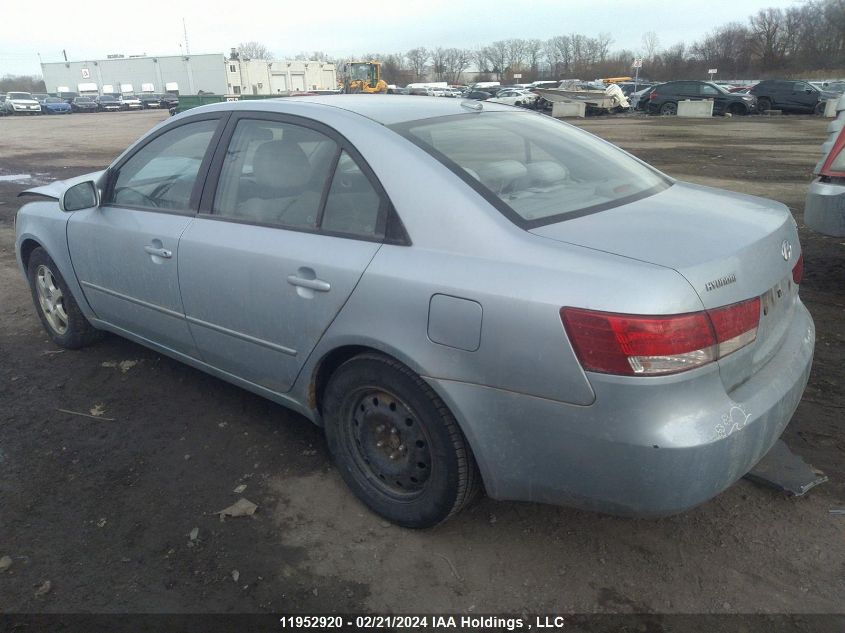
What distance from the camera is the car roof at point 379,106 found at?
296 cm

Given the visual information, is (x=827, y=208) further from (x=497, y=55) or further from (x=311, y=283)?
(x=497, y=55)

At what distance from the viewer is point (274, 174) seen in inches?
122

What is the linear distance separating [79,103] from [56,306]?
188 ft

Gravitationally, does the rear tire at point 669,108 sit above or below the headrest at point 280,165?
below

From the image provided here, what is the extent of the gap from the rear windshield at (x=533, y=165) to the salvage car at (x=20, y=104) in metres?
56.2

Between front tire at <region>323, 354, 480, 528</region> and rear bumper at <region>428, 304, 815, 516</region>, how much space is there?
4.4 inches

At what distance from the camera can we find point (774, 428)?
2.34 meters

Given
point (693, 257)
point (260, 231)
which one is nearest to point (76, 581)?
point (260, 231)

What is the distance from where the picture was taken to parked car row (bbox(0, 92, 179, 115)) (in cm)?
4931

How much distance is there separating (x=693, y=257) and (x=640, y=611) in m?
1.22

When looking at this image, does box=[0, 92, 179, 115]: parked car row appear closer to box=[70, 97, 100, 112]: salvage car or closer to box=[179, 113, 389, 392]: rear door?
box=[70, 97, 100, 112]: salvage car

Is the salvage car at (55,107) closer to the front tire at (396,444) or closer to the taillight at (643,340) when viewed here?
the front tire at (396,444)

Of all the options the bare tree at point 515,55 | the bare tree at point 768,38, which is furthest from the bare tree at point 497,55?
the bare tree at point 768,38

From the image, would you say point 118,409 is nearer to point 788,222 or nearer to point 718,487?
point 718,487
